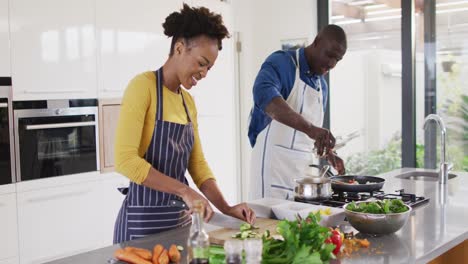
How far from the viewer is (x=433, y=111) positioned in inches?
168

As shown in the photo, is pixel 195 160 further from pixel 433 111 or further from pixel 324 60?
pixel 433 111

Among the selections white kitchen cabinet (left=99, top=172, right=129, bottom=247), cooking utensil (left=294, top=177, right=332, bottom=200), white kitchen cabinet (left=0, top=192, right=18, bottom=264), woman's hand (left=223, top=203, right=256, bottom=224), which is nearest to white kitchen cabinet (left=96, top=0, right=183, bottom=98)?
white kitchen cabinet (left=99, top=172, right=129, bottom=247)

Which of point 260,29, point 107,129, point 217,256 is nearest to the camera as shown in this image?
point 217,256

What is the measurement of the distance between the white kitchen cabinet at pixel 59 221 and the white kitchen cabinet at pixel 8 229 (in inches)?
1.3

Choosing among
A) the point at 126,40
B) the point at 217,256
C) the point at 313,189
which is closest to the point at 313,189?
the point at 313,189

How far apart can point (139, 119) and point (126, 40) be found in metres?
2.09

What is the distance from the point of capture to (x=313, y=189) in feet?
6.81

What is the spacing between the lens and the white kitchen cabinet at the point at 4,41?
2.96 meters

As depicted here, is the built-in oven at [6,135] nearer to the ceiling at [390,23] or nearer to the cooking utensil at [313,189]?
the cooking utensil at [313,189]

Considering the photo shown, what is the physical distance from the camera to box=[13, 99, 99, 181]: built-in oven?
10.2 ft

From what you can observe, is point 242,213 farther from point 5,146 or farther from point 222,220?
point 5,146

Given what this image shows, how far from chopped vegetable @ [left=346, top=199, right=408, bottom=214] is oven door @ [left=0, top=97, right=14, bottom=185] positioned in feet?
7.01

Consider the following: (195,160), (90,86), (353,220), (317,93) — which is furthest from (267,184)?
(90,86)

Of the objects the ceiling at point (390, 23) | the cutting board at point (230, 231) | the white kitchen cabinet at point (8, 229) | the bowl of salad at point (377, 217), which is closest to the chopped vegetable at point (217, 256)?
the cutting board at point (230, 231)
